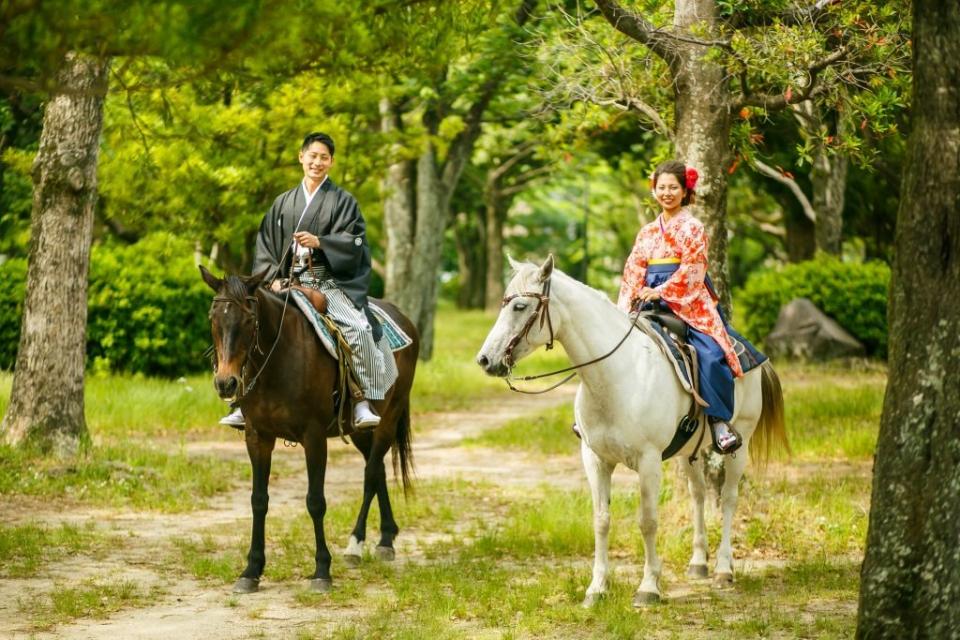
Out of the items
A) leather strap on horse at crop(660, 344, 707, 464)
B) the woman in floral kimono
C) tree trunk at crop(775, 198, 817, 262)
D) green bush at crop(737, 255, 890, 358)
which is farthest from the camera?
tree trunk at crop(775, 198, 817, 262)

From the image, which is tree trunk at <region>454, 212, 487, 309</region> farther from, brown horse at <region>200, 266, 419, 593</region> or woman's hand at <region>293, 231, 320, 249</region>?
brown horse at <region>200, 266, 419, 593</region>

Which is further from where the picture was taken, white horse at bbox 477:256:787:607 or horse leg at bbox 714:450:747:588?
horse leg at bbox 714:450:747:588

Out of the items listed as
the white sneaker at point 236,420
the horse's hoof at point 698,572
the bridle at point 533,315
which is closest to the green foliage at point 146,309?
the white sneaker at point 236,420

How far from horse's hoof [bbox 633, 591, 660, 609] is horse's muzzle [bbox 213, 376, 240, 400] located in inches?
103

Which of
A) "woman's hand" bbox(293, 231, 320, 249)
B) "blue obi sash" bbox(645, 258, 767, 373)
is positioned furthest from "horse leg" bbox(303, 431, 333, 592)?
"blue obi sash" bbox(645, 258, 767, 373)

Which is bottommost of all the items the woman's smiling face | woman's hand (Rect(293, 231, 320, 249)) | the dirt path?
the dirt path

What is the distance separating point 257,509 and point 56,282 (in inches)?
182

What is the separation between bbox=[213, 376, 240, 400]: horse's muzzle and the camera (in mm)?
6957

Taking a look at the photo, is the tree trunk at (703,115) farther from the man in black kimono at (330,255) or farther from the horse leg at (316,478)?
the horse leg at (316,478)

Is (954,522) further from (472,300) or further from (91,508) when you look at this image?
(472,300)

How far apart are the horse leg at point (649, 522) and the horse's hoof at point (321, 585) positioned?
73.8 inches

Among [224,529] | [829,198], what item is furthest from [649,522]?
[829,198]

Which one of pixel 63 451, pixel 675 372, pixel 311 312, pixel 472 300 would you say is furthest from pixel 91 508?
pixel 472 300

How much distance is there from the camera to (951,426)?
16.7 feet
